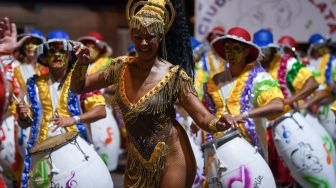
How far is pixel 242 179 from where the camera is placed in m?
5.56

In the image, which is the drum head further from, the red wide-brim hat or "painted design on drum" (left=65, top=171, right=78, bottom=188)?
the red wide-brim hat

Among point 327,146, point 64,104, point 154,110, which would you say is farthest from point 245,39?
point 154,110

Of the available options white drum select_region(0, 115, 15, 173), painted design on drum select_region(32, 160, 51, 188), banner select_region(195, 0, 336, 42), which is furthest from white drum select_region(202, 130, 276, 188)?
banner select_region(195, 0, 336, 42)

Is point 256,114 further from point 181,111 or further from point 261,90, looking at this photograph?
point 181,111

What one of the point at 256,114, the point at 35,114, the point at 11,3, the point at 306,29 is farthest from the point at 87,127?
the point at 11,3

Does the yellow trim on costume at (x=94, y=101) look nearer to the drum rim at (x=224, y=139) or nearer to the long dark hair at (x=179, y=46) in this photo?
the drum rim at (x=224, y=139)

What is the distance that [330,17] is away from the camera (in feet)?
38.3

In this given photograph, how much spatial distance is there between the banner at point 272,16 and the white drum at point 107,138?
10.1ft

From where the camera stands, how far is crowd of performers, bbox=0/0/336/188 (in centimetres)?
462

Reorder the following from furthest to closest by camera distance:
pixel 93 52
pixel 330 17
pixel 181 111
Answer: pixel 330 17, pixel 93 52, pixel 181 111

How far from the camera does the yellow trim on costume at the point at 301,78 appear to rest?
780 cm

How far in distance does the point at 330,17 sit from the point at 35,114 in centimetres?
684

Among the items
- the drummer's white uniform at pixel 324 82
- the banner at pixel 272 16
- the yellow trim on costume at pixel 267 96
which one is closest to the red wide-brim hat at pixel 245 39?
the yellow trim on costume at pixel 267 96

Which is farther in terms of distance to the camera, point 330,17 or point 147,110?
point 330,17
